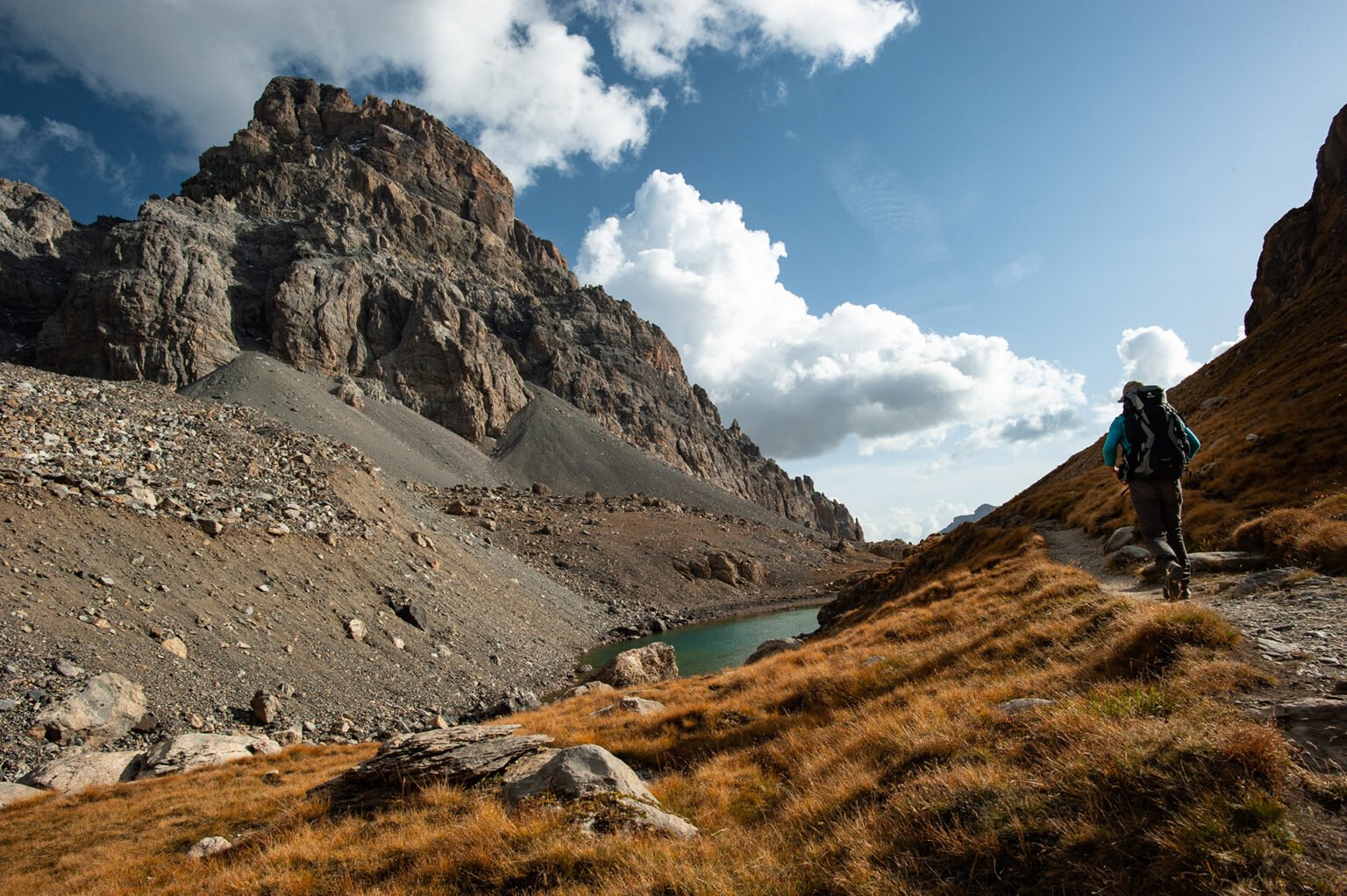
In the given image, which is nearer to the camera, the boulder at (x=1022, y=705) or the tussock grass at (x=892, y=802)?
the tussock grass at (x=892, y=802)

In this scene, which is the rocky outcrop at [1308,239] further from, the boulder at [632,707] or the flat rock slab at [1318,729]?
the flat rock slab at [1318,729]

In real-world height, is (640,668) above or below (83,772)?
below

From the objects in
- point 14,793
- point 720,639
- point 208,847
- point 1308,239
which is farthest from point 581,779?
point 1308,239

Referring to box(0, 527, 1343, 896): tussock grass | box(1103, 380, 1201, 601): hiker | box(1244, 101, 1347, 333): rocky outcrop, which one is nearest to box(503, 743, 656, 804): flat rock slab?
box(0, 527, 1343, 896): tussock grass

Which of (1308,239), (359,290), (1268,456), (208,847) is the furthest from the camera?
(359,290)

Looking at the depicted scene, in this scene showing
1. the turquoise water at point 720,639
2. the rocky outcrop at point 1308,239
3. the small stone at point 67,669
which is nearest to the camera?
the small stone at point 67,669

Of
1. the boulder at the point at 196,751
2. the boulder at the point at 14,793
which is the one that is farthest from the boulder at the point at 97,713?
the boulder at the point at 14,793

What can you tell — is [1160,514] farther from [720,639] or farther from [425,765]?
[720,639]

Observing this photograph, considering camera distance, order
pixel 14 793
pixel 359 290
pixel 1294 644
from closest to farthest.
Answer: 1. pixel 1294 644
2. pixel 14 793
3. pixel 359 290

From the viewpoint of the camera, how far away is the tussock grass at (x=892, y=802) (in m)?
3.89

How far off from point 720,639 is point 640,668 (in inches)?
901

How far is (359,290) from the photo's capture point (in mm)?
125000

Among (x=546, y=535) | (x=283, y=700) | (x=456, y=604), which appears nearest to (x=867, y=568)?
(x=546, y=535)

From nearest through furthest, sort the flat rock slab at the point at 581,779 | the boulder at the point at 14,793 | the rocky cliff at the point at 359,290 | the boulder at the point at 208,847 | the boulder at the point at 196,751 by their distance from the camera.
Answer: the flat rock slab at the point at 581,779 → the boulder at the point at 208,847 → the boulder at the point at 14,793 → the boulder at the point at 196,751 → the rocky cliff at the point at 359,290
